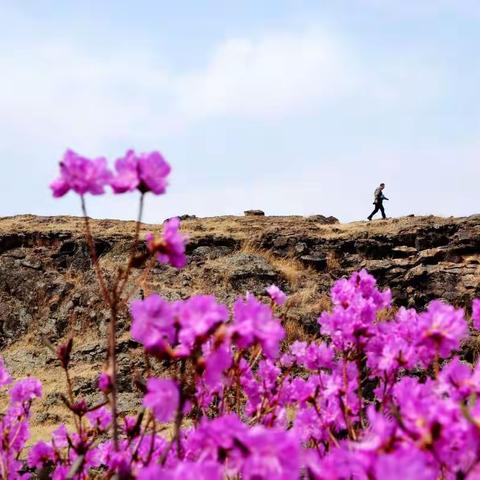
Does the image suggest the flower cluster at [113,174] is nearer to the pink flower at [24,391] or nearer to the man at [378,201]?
the pink flower at [24,391]

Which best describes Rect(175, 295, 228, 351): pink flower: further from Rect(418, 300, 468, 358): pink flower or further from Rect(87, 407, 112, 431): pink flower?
Rect(87, 407, 112, 431): pink flower

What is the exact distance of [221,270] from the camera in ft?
38.9

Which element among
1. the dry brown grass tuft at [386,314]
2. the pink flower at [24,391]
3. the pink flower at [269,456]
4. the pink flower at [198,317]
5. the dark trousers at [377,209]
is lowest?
the dry brown grass tuft at [386,314]

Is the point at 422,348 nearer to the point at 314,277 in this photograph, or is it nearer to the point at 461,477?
the point at 461,477

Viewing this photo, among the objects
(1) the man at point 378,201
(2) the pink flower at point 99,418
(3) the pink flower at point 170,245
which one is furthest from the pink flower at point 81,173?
(1) the man at point 378,201

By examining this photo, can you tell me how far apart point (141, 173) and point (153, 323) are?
499 millimetres

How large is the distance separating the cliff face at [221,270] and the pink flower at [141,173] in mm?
7439

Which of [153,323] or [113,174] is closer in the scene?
[153,323]

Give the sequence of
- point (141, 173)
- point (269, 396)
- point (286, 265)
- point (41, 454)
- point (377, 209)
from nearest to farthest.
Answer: point (141, 173)
point (41, 454)
point (269, 396)
point (286, 265)
point (377, 209)

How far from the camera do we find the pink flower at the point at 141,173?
70.5 inches

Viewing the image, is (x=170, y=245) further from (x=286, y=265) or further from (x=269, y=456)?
(x=286, y=265)

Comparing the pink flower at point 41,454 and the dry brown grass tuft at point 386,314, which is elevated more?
the pink flower at point 41,454

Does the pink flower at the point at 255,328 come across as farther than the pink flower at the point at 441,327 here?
No

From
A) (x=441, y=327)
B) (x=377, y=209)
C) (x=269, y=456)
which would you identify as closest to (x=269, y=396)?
(x=441, y=327)
